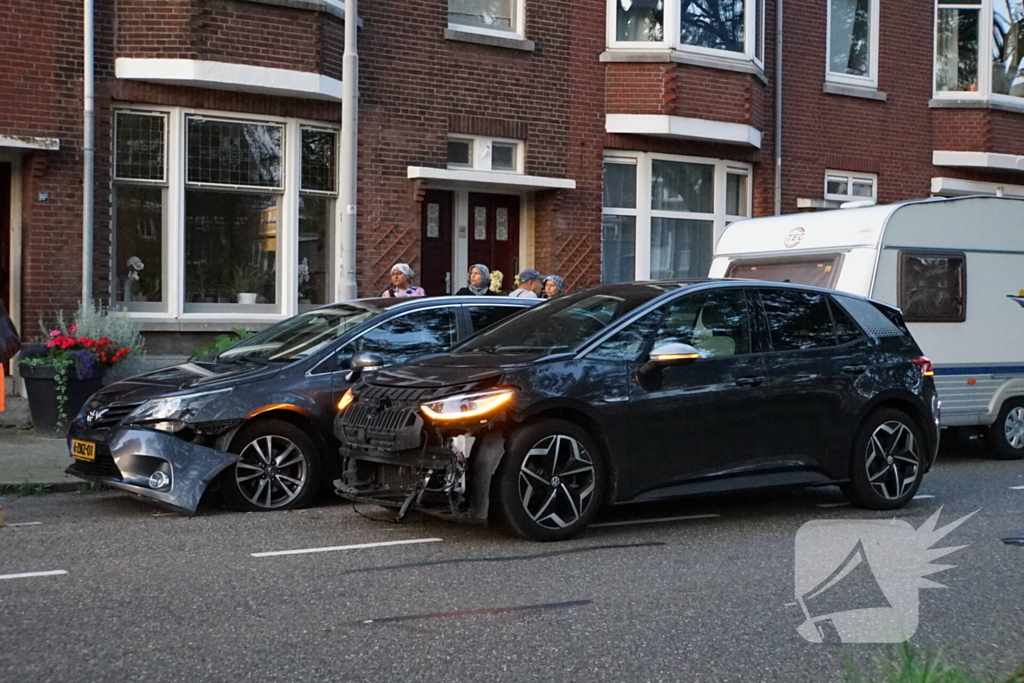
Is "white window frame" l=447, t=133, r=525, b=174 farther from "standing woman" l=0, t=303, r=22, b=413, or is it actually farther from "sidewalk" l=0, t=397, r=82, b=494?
"standing woman" l=0, t=303, r=22, b=413

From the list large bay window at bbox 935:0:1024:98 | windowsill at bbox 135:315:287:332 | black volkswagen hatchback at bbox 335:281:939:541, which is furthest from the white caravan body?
large bay window at bbox 935:0:1024:98

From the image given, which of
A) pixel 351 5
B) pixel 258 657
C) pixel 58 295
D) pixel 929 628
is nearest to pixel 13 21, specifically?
pixel 58 295

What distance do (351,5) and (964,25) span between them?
12.6m

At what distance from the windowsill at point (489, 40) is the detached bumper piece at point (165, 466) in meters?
9.14

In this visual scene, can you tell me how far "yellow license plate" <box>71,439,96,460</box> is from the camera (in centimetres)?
878

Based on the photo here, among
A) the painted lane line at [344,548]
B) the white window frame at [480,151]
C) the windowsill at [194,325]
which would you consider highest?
the white window frame at [480,151]

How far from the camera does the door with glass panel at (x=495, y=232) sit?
1720 cm

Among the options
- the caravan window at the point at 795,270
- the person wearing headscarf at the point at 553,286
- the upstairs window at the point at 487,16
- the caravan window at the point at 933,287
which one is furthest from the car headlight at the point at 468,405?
the upstairs window at the point at 487,16

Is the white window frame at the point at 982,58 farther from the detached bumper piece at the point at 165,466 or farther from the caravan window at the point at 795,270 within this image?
the detached bumper piece at the point at 165,466

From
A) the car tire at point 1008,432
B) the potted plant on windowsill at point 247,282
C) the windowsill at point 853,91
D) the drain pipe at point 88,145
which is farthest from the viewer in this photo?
the windowsill at point 853,91

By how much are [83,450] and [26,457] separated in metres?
2.68

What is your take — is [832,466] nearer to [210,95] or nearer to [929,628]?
[929,628]

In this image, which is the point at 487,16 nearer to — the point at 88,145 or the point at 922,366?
the point at 88,145

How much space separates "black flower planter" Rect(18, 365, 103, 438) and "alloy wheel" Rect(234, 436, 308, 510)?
456 cm
